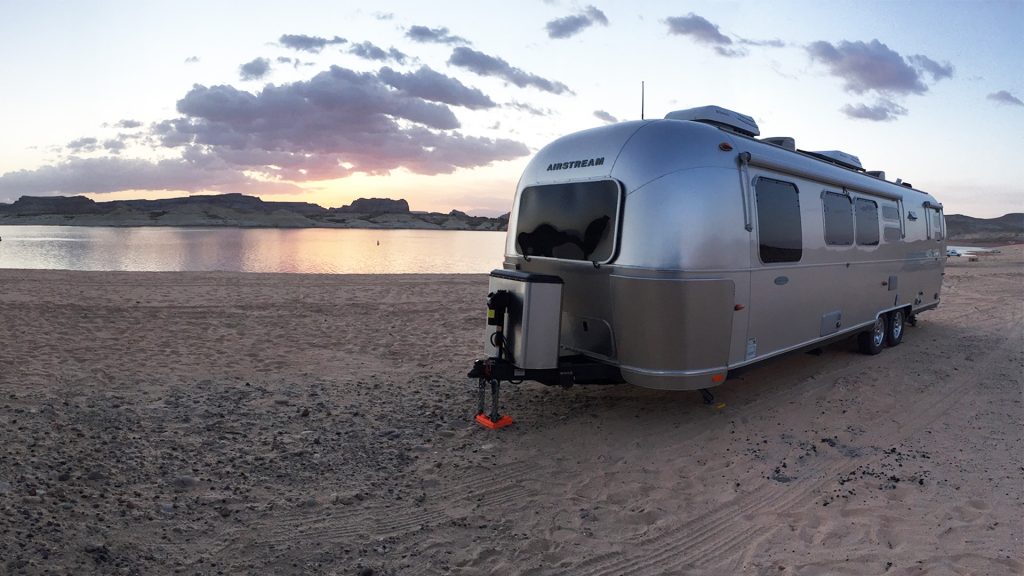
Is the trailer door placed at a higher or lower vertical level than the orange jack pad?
higher

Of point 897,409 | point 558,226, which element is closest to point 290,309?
point 558,226

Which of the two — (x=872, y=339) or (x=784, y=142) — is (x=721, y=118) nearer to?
(x=784, y=142)

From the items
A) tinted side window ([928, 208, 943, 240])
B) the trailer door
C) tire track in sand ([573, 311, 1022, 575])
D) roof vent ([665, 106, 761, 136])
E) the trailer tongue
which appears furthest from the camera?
tinted side window ([928, 208, 943, 240])

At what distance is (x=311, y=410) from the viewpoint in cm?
668

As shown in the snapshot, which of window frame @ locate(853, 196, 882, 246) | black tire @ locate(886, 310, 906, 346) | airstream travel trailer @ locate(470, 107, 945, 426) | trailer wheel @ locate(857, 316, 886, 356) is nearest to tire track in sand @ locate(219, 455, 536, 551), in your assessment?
airstream travel trailer @ locate(470, 107, 945, 426)

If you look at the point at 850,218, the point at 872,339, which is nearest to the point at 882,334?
the point at 872,339

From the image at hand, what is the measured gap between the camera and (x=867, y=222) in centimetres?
882

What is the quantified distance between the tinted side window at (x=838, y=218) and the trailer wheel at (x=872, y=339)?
206 cm

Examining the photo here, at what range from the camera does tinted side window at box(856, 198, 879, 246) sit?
860cm

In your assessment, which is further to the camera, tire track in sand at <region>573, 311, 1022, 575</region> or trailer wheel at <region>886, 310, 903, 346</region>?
trailer wheel at <region>886, 310, 903, 346</region>

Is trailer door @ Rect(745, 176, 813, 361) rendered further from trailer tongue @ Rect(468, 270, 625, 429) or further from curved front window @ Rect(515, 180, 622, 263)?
trailer tongue @ Rect(468, 270, 625, 429)

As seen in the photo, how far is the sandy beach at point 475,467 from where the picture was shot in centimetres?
393

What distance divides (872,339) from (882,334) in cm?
55

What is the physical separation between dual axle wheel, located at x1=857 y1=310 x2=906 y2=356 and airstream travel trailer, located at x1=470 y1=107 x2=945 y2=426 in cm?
285
